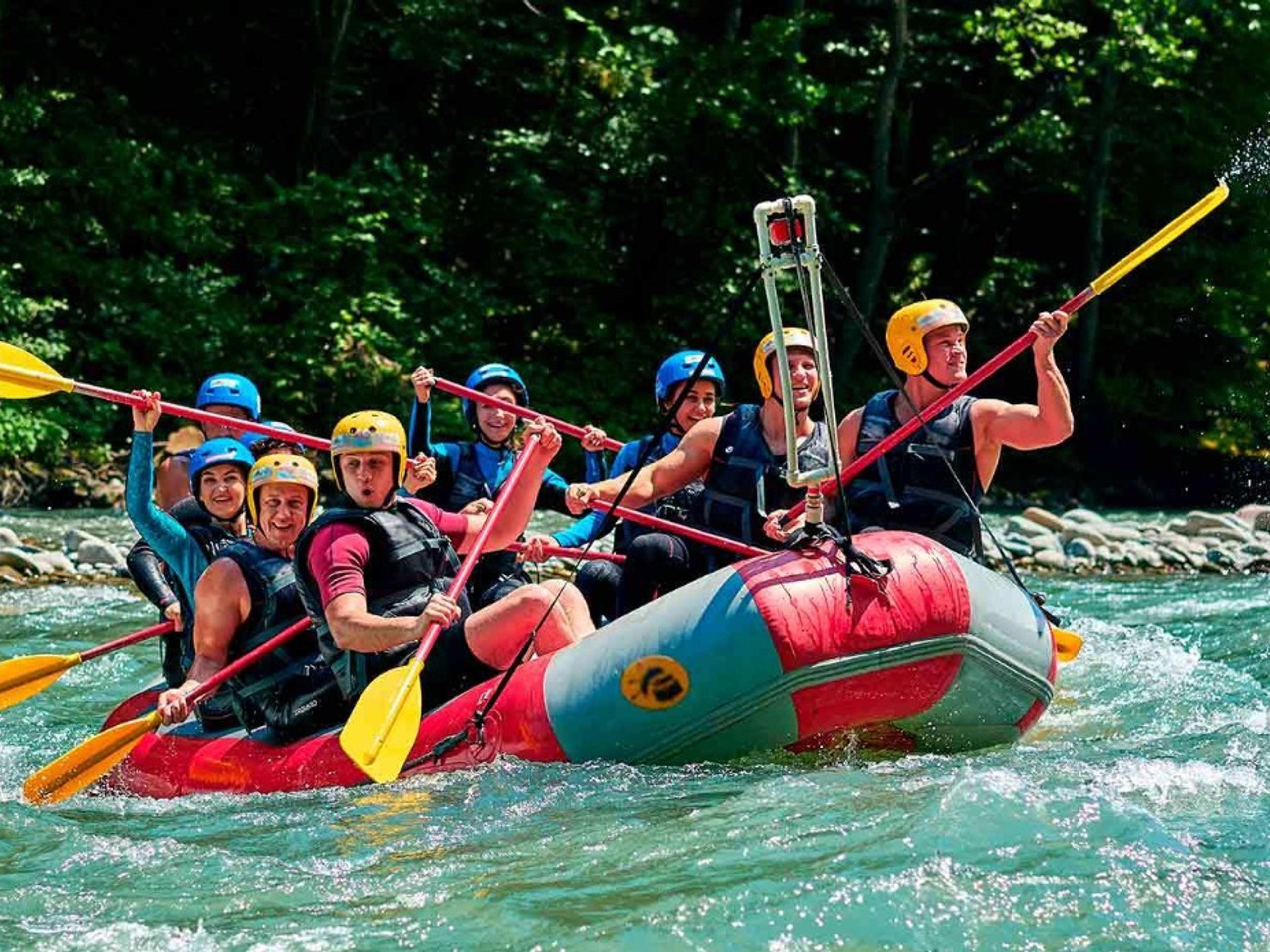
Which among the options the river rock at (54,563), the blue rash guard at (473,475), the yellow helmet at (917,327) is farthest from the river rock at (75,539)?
the yellow helmet at (917,327)

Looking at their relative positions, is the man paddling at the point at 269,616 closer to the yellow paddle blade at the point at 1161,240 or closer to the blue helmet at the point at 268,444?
the blue helmet at the point at 268,444

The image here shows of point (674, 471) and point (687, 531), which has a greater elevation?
point (674, 471)

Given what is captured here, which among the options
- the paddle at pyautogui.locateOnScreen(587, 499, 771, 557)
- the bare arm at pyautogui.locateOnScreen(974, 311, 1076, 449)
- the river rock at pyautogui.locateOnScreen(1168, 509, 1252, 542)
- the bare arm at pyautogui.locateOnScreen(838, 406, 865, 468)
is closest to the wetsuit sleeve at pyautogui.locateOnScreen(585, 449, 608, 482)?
the paddle at pyautogui.locateOnScreen(587, 499, 771, 557)

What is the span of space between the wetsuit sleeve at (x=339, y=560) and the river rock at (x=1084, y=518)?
33.3 feet

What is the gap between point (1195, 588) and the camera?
1159 centimetres

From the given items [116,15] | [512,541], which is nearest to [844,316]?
[116,15]

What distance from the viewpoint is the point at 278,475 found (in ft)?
18.8

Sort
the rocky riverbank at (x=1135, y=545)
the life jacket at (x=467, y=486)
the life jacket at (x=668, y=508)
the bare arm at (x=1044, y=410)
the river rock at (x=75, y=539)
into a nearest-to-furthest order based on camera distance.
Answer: the bare arm at (x=1044, y=410) → the life jacket at (x=668, y=508) → the life jacket at (x=467, y=486) → the river rock at (x=75, y=539) → the rocky riverbank at (x=1135, y=545)

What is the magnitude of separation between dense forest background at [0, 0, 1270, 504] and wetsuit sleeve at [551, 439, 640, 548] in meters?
9.35

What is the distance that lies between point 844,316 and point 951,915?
1601cm

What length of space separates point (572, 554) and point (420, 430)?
4.20ft

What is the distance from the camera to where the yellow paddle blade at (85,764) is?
18.2 ft

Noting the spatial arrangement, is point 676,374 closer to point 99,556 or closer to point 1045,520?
point 99,556

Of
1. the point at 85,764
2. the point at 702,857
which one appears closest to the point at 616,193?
the point at 85,764
